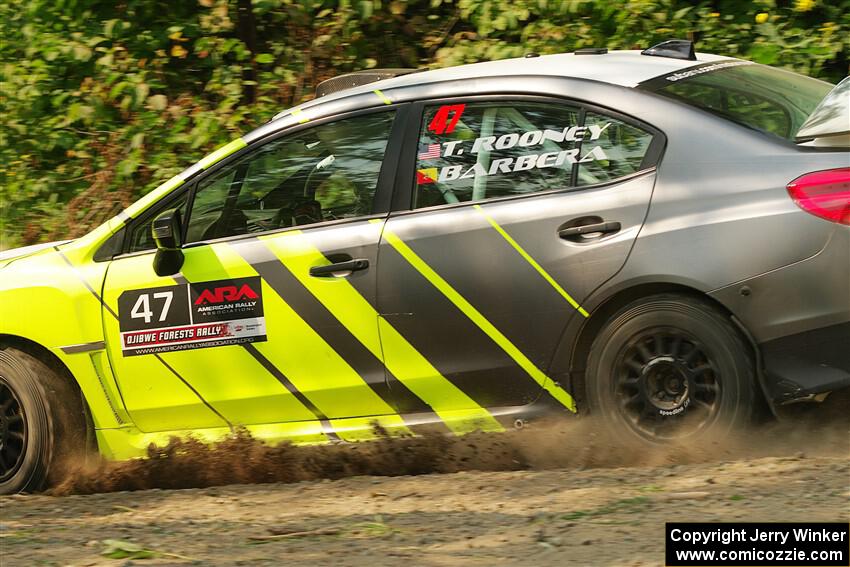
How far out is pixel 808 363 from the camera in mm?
4191

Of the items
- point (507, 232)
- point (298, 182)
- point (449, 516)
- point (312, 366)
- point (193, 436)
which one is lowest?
point (193, 436)

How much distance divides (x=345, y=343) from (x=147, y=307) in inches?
37.2

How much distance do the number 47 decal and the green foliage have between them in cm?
386

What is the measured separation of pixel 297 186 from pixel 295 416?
981 mm

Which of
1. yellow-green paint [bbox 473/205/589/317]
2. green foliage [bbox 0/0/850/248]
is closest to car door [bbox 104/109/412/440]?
yellow-green paint [bbox 473/205/589/317]

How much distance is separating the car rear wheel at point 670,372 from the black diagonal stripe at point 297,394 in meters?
1.12

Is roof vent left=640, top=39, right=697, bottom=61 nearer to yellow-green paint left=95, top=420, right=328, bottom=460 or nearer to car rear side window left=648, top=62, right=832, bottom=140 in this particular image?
car rear side window left=648, top=62, right=832, bottom=140

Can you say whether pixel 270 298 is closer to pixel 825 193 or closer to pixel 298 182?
pixel 298 182

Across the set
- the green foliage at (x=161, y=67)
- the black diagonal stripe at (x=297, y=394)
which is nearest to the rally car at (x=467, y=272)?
the black diagonal stripe at (x=297, y=394)

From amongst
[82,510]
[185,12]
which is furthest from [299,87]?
[82,510]

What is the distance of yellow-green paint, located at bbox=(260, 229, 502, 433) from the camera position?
4.70m

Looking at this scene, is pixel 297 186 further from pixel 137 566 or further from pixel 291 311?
pixel 137 566

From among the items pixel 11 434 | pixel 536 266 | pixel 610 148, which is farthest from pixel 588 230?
pixel 11 434

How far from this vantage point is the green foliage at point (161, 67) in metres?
8.93
